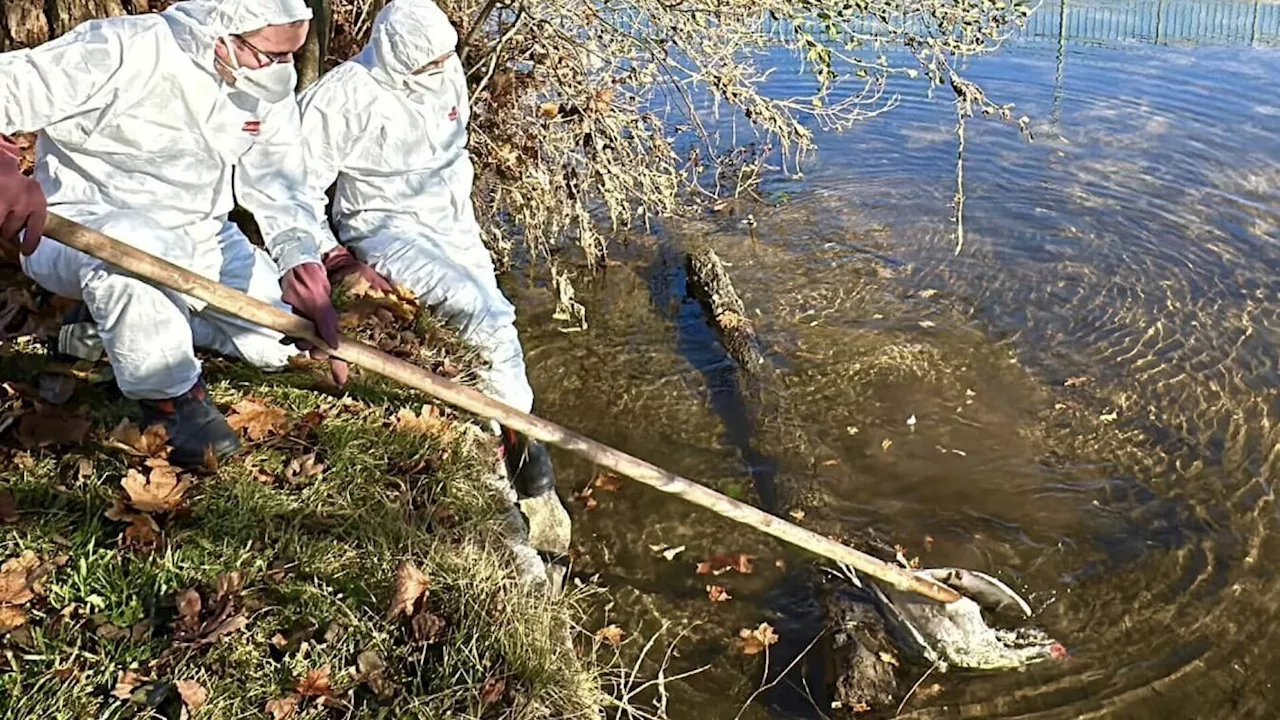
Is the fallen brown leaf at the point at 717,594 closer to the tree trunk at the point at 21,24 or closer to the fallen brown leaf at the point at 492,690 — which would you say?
the fallen brown leaf at the point at 492,690

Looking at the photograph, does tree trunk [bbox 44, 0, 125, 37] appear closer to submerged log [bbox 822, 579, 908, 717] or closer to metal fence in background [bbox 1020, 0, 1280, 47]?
submerged log [bbox 822, 579, 908, 717]

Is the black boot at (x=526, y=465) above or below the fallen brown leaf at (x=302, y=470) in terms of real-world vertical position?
below

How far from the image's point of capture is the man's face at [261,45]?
3.38 metres

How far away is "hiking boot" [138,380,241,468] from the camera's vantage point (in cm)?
322

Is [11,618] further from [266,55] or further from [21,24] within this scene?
[21,24]

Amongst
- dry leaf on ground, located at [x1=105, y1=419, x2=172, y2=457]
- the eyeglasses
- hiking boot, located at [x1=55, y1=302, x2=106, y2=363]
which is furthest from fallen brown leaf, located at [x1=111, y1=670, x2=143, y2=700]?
the eyeglasses

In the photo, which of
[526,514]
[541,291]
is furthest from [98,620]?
[541,291]

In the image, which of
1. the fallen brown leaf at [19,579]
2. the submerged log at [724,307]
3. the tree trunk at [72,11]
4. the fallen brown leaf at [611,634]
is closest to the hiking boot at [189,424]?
the fallen brown leaf at [19,579]

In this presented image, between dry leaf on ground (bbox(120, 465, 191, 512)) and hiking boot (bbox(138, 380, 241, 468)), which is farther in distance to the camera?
hiking boot (bbox(138, 380, 241, 468))

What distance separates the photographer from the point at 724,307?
22.6ft

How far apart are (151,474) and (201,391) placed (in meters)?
0.33

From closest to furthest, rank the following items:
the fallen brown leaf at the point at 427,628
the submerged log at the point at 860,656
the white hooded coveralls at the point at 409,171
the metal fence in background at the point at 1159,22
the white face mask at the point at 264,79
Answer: the fallen brown leaf at the point at 427,628, the white face mask at the point at 264,79, the submerged log at the point at 860,656, the white hooded coveralls at the point at 409,171, the metal fence in background at the point at 1159,22

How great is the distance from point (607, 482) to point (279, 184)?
2.40 m

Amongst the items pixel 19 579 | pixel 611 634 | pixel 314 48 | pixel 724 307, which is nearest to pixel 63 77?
pixel 19 579
